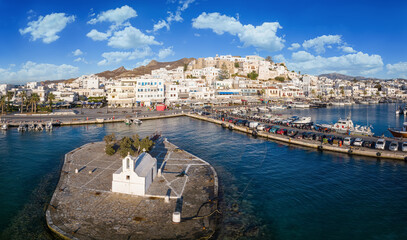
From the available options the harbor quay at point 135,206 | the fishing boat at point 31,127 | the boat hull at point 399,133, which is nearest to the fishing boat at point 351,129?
the boat hull at point 399,133

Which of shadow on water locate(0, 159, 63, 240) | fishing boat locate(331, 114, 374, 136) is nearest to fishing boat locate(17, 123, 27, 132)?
shadow on water locate(0, 159, 63, 240)

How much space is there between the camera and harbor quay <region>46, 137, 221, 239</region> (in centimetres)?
1314

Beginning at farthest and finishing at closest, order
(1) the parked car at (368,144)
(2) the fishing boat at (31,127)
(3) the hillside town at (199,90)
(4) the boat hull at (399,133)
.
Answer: (3) the hillside town at (199,90)
(2) the fishing boat at (31,127)
(4) the boat hull at (399,133)
(1) the parked car at (368,144)

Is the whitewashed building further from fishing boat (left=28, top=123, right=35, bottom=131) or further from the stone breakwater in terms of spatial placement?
fishing boat (left=28, top=123, right=35, bottom=131)

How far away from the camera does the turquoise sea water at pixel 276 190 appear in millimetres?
14859

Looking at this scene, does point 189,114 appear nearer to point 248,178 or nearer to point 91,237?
point 248,178

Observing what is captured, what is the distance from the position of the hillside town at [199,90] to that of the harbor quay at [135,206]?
176 ft

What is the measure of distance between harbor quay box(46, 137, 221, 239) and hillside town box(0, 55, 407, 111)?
2118 inches

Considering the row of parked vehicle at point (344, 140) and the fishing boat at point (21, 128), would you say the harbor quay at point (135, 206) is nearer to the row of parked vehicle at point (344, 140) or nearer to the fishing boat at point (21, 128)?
the row of parked vehicle at point (344, 140)

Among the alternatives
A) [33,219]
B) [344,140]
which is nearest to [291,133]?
[344,140]

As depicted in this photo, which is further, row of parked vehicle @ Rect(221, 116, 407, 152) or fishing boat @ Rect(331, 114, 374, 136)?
fishing boat @ Rect(331, 114, 374, 136)

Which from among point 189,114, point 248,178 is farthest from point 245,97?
point 248,178

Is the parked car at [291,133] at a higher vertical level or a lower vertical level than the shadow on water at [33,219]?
higher

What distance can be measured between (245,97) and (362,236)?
93.4m
